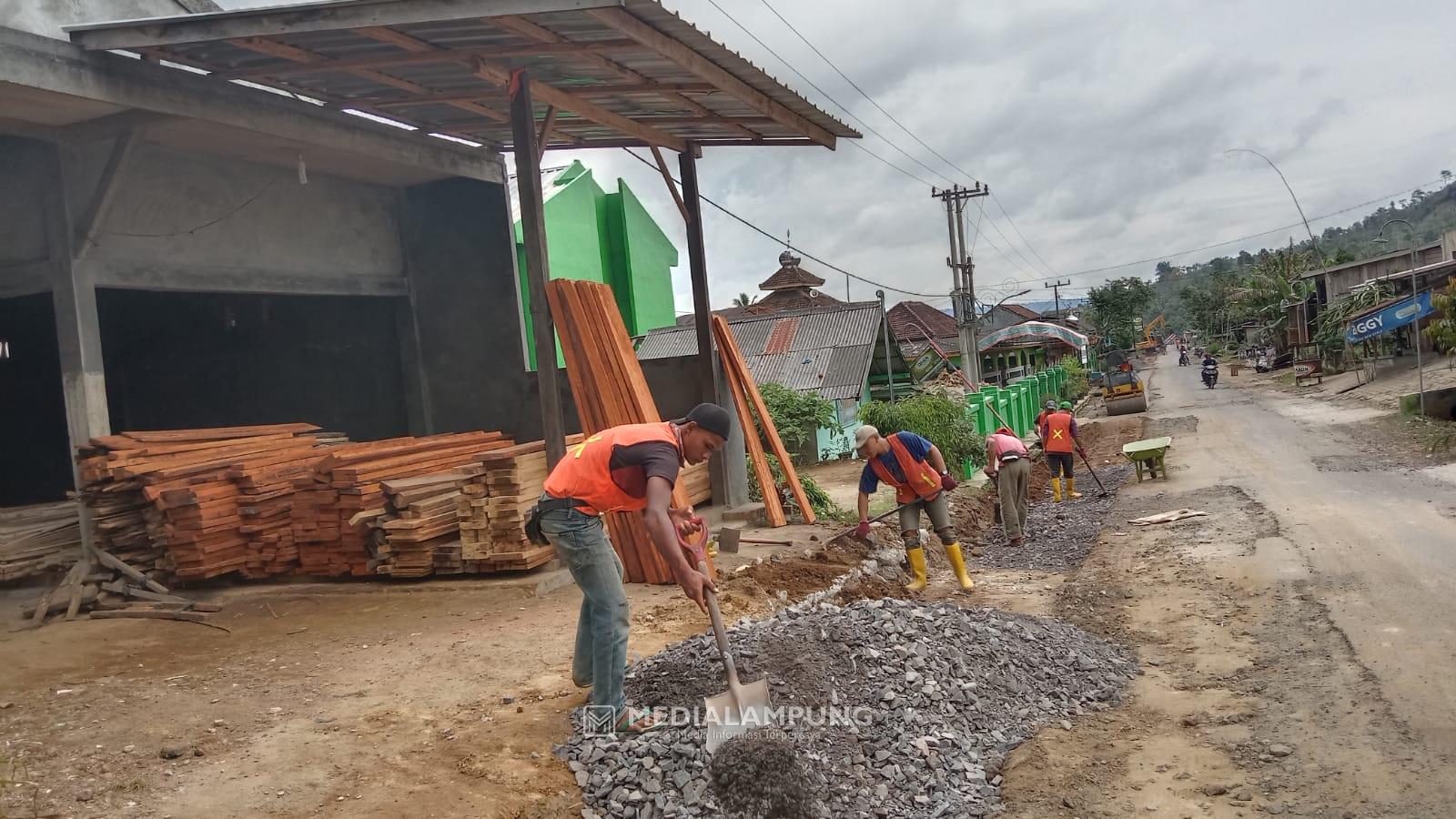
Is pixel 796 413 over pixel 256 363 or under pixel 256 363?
under

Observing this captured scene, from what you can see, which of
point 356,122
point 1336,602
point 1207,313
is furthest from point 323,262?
point 1207,313

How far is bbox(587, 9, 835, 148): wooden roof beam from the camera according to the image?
6883mm

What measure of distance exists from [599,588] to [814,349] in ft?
71.4

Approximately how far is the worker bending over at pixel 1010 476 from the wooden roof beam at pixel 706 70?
13.2 ft

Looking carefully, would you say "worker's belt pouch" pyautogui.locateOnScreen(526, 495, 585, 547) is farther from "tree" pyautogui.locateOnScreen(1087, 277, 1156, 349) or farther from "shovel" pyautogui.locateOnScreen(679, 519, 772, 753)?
"tree" pyautogui.locateOnScreen(1087, 277, 1156, 349)

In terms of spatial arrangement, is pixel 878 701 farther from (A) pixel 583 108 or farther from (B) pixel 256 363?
(B) pixel 256 363

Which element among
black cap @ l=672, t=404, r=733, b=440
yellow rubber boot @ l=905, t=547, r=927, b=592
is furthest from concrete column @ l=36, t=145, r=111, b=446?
yellow rubber boot @ l=905, t=547, r=927, b=592

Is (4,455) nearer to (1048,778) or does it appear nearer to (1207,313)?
(1048,778)

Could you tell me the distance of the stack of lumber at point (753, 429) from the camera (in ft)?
35.3

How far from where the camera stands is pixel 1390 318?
2347 cm

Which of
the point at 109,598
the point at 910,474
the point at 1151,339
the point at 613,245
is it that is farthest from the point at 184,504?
the point at 1151,339

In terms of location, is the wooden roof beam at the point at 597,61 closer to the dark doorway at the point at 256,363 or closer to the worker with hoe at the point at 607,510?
the worker with hoe at the point at 607,510

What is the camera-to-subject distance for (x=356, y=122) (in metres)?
9.66

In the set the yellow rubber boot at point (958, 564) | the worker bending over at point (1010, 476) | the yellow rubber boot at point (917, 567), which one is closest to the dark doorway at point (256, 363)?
the yellow rubber boot at point (917, 567)
